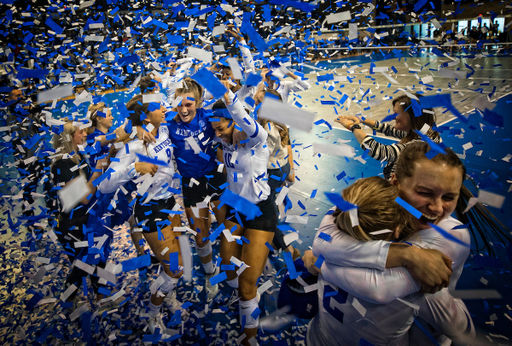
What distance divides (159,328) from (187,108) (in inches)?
78.6

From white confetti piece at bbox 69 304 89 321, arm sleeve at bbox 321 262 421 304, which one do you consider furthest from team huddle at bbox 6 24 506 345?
white confetti piece at bbox 69 304 89 321

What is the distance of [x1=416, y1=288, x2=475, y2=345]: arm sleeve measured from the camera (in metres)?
1.13

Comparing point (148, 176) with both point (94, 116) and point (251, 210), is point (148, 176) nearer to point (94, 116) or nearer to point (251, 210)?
point (251, 210)

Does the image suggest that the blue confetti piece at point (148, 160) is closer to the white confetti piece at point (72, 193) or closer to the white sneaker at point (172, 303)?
the white confetti piece at point (72, 193)

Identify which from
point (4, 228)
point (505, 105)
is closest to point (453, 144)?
point (505, 105)

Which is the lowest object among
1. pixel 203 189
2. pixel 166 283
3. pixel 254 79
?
pixel 166 283

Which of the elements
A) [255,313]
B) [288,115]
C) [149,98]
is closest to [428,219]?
[288,115]

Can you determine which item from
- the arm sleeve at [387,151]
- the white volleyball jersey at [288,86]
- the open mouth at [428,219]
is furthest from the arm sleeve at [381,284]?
the white volleyball jersey at [288,86]

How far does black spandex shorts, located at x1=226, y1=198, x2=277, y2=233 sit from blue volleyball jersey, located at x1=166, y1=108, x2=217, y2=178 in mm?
625

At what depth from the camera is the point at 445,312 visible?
1134 millimetres

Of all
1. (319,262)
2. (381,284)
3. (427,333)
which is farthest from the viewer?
(319,262)

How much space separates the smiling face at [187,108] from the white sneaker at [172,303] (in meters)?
1.71

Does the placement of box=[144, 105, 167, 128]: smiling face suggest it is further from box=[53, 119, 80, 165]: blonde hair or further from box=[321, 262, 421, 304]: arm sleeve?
box=[321, 262, 421, 304]: arm sleeve

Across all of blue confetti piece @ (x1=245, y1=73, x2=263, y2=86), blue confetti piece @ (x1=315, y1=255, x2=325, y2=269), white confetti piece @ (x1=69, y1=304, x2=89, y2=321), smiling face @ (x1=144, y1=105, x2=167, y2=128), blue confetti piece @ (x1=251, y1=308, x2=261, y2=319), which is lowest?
white confetti piece @ (x1=69, y1=304, x2=89, y2=321)
